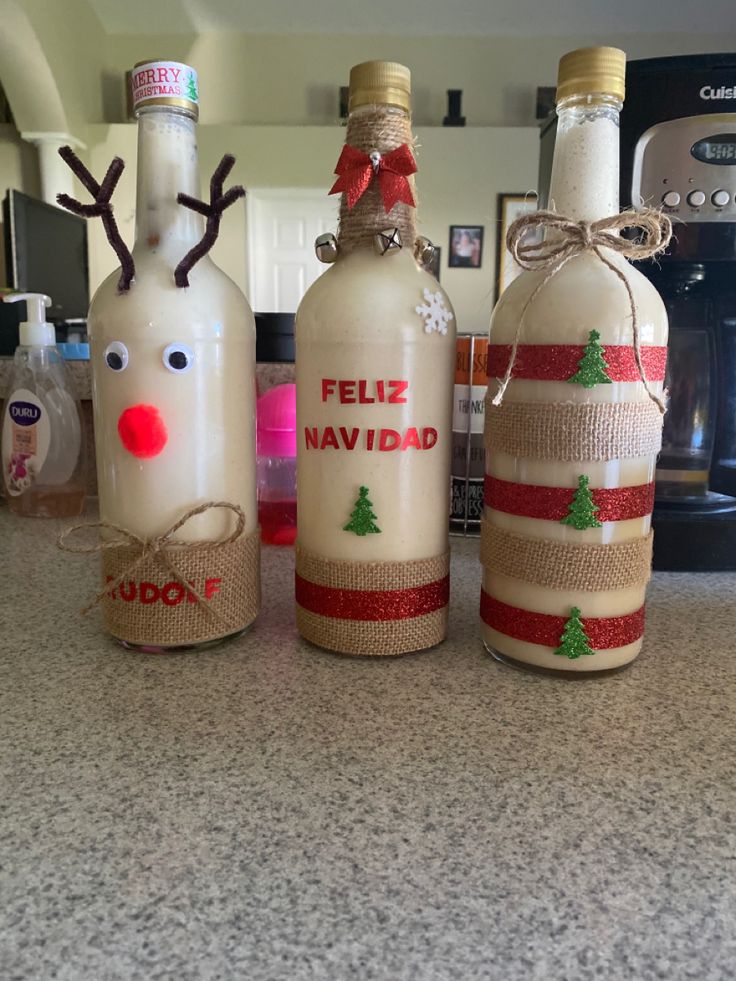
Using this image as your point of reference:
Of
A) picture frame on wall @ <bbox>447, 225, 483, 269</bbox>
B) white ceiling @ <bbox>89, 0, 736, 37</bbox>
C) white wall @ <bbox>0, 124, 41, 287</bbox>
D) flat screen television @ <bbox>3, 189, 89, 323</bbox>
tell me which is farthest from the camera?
picture frame on wall @ <bbox>447, 225, 483, 269</bbox>

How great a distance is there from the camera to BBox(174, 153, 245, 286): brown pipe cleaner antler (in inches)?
16.9

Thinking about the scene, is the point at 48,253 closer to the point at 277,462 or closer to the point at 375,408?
the point at 277,462

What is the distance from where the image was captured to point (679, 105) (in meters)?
0.58

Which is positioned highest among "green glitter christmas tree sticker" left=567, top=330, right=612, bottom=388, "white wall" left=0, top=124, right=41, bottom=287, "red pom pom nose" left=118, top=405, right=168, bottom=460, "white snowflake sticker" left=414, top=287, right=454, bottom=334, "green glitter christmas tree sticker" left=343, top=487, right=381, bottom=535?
"white wall" left=0, top=124, right=41, bottom=287

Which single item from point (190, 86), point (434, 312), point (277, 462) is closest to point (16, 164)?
Result: point (277, 462)

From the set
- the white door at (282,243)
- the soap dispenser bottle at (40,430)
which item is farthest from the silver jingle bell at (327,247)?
the white door at (282,243)

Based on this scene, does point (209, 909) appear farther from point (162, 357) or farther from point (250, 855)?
point (162, 357)

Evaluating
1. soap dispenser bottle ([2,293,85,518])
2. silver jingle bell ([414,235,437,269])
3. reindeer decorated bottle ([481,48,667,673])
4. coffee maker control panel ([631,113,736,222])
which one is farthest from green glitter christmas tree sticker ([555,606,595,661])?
soap dispenser bottle ([2,293,85,518])

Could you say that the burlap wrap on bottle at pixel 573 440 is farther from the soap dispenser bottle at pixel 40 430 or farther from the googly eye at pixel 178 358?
the soap dispenser bottle at pixel 40 430

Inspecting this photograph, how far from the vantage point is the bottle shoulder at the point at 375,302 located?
1.44ft

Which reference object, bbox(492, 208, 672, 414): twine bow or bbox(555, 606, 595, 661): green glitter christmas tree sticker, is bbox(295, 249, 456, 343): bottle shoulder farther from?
bbox(555, 606, 595, 661): green glitter christmas tree sticker

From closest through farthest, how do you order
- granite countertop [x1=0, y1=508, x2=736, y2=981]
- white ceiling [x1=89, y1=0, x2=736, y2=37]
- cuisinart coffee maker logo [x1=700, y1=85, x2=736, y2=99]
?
1. granite countertop [x1=0, y1=508, x2=736, y2=981]
2. cuisinart coffee maker logo [x1=700, y1=85, x2=736, y2=99]
3. white ceiling [x1=89, y1=0, x2=736, y2=37]

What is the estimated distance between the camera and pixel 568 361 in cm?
42

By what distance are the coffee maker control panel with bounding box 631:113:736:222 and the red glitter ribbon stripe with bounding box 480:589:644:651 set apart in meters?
0.33
